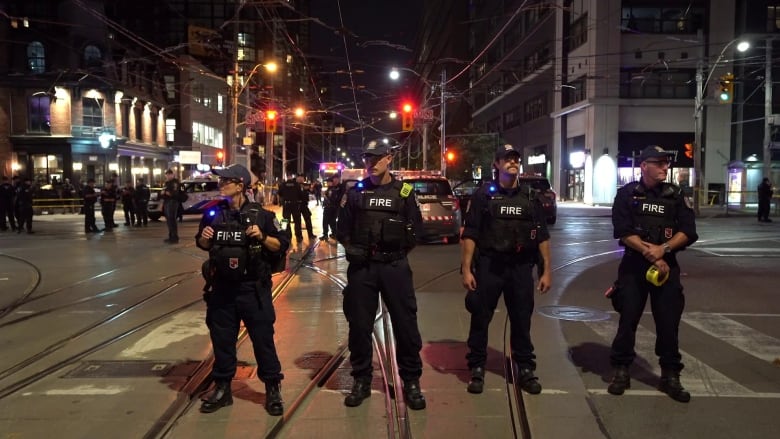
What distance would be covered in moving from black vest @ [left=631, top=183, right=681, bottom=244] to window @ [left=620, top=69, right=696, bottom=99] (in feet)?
121

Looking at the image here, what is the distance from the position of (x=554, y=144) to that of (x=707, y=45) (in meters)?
12.4

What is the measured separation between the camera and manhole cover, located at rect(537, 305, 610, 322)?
7367mm

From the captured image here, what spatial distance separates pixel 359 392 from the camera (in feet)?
14.9

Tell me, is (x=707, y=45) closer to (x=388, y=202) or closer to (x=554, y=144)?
(x=554, y=144)

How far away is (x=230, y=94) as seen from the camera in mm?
25672

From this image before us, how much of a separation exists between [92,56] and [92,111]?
3.31 meters

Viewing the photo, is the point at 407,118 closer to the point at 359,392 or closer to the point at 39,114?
the point at 39,114

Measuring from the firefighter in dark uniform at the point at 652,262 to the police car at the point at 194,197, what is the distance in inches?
912

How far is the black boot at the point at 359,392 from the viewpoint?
4.50 meters

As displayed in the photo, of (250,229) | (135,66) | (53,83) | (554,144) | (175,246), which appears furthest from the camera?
(554,144)

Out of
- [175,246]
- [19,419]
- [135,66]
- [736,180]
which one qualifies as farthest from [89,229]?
[736,180]

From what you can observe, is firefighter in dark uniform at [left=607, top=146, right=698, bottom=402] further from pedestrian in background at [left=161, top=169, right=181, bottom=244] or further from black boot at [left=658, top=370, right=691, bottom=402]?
pedestrian in background at [left=161, top=169, right=181, bottom=244]

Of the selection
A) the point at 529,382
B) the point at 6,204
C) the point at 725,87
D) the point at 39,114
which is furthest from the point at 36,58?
the point at 529,382

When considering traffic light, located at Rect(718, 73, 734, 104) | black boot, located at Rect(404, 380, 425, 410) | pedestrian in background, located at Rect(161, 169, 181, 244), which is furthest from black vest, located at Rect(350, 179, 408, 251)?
traffic light, located at Rect(718, 73, 734, 104)
